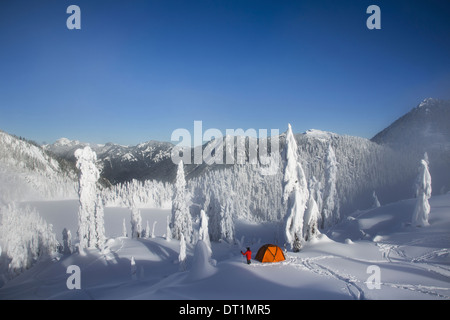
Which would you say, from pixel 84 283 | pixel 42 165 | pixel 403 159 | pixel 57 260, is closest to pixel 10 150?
pixel 42 165

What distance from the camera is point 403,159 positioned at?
488 feet

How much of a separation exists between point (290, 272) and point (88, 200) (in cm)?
3300

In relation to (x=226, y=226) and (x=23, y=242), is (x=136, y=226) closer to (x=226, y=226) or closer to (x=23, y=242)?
(x=226, y=226)

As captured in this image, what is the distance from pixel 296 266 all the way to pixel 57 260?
36.1 metres

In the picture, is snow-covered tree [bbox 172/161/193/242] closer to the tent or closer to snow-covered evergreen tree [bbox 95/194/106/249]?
snow-covered evergreen tree [bbox 95/194/106/249]

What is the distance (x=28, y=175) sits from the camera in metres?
162

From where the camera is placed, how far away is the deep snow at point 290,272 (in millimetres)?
13578

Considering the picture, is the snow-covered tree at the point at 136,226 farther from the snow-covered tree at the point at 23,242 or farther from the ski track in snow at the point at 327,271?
the ski track in snow at the point at 327,271

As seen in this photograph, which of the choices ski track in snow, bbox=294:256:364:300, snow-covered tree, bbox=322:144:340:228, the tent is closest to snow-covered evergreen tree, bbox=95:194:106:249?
the tent

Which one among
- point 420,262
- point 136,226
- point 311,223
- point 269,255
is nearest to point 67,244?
point 136,226

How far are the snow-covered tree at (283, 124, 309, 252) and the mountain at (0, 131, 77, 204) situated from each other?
149 m

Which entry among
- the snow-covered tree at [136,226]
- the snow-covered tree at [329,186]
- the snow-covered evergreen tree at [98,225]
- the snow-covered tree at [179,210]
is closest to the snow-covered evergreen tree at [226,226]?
the snow-covered tree at [179,210]

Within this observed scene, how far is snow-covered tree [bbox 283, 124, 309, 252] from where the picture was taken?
25.2m
